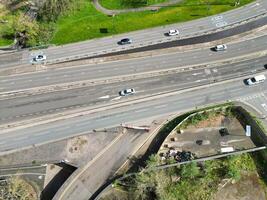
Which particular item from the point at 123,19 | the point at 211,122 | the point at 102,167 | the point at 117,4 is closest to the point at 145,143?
the point at 102,167

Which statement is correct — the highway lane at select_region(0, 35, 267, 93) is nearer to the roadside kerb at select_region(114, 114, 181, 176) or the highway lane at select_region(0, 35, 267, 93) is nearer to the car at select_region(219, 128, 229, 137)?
the roadside kerb at select_region(114, 114, 181, 176)

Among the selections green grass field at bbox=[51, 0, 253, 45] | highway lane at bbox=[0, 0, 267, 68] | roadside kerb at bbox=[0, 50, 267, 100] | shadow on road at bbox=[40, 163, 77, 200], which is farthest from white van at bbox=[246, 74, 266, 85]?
shadow on road at bbox=[40, 163, 77, 200]

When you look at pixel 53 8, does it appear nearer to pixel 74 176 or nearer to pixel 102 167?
pixel 102 167

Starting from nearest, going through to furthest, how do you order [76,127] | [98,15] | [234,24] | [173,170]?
[173,170] → [76,127] → [234,24] → [98,15]

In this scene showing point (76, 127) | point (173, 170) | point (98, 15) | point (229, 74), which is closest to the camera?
point (173, 170)

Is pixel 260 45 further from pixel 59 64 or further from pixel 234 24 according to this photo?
pixel 59 64

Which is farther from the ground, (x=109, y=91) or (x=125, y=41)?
(x=125, y=41)

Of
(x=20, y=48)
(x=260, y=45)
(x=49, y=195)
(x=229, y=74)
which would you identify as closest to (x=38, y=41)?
(x=20, y=48)
